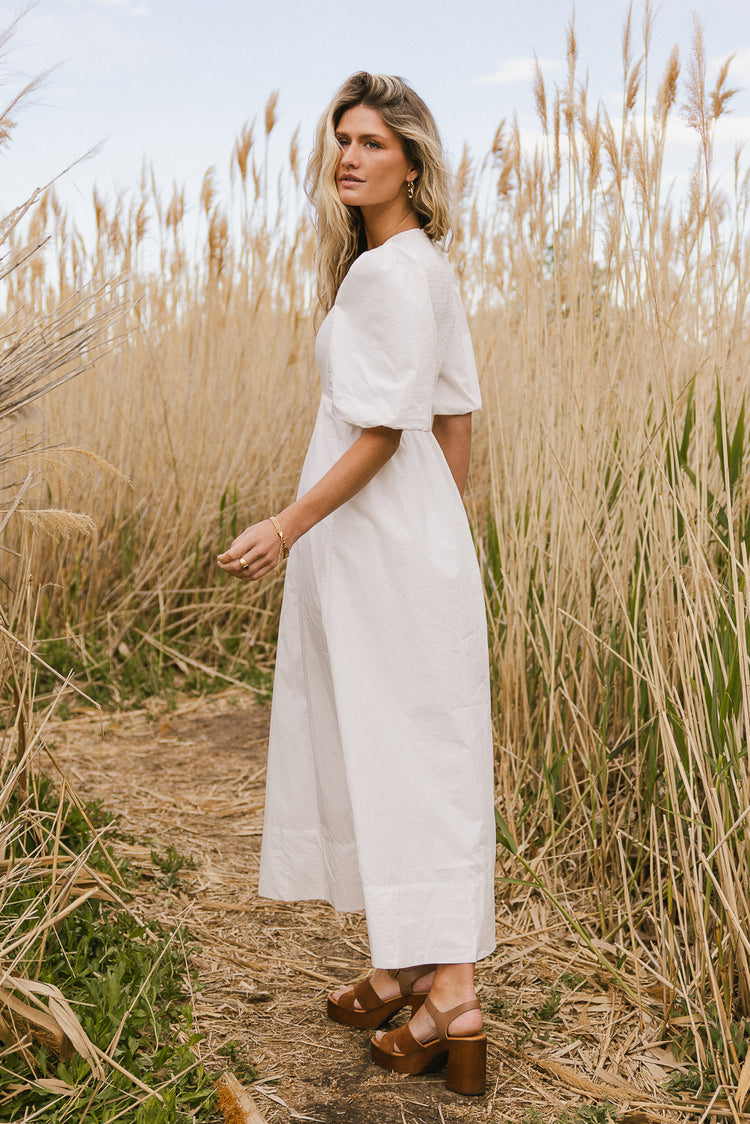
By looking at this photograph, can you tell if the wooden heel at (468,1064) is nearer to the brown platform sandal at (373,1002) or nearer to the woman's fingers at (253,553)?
the brown platform sandal at (373,1002)

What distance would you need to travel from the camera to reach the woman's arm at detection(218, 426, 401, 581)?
1210 mm

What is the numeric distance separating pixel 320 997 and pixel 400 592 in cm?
77

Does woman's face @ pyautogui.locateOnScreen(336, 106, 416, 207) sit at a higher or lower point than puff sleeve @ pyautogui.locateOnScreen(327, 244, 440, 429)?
higher

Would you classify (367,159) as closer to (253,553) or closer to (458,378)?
(458,378)

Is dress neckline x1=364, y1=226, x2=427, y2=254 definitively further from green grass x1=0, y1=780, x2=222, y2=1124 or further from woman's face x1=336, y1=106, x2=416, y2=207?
green grass x1=0, y1=780, x2=222, y2=1124

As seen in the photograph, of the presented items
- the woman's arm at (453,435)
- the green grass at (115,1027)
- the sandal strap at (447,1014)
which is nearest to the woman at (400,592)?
the sandal strap at (447,1014)

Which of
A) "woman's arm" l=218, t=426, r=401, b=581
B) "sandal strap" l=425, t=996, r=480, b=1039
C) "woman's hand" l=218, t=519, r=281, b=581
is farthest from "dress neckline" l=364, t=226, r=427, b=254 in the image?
"sandal strap" l=425, t=996, r=480, b=1039

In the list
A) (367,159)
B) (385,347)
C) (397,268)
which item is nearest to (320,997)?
(385,347)

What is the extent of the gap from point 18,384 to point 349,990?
3.46 ft

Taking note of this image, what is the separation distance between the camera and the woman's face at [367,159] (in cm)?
136

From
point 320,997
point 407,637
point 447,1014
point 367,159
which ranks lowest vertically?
point 320,997

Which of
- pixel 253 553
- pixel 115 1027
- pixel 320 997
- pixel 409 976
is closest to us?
pixel 253 553

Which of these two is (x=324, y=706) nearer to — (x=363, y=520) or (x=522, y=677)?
(x=363, y=520)

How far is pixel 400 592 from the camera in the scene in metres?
1.34
